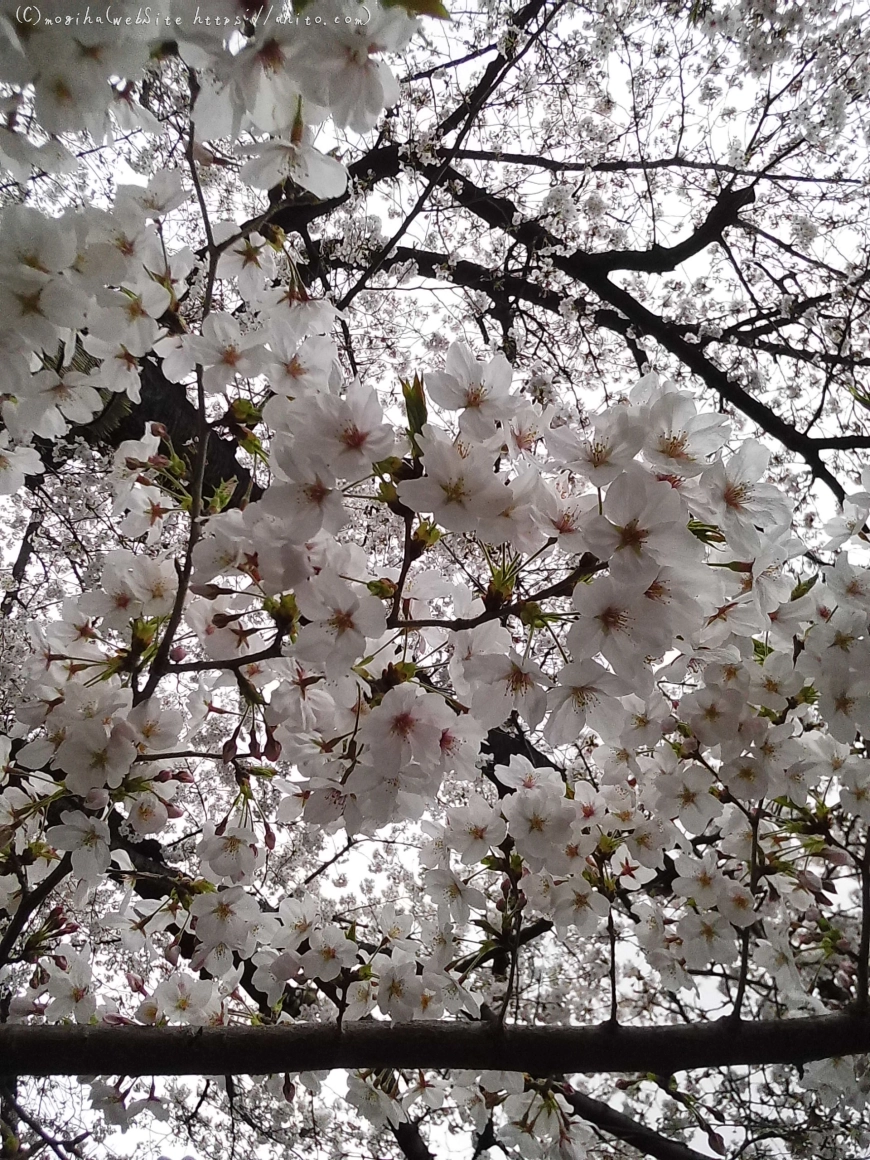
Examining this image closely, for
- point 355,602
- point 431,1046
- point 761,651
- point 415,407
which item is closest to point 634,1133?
point 431,1046

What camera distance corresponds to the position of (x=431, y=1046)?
156 cm

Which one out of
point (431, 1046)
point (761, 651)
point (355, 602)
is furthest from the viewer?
point (431, 1046)

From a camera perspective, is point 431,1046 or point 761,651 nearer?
point 761,651

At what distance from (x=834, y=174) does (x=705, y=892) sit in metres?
4.14

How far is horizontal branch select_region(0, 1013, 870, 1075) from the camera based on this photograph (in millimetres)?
1516

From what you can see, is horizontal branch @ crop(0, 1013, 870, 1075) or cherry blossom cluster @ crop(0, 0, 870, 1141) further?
horizontal branch @ crop(0, 1013, 870, 1075)

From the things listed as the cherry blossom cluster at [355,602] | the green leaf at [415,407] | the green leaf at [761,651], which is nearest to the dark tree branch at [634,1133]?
the cherry blossom cluster at [355,602]

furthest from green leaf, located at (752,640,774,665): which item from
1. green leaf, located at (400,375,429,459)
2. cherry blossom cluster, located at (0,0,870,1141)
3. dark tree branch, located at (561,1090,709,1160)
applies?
dark tree branch, located at (561,1090,709,1160)

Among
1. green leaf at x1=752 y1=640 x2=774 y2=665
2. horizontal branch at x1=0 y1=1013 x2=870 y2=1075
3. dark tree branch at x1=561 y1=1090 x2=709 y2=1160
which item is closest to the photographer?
green leaf at x1=752 y1=640 x2=774 y2=665

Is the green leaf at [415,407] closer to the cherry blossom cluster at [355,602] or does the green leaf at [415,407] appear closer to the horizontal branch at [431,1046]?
the cherry blossom cluster at [355,602]

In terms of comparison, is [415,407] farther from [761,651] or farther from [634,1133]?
[634,1133]

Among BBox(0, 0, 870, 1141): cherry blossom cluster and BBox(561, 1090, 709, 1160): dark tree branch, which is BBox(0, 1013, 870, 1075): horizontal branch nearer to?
BBox(0, 0, 870, 1141): cherry blossom cluster

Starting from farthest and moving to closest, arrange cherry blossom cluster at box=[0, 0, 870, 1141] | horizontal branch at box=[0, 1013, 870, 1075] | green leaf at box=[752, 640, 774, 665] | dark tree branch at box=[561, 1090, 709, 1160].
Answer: dark tree branch at box=[561, 1090, 709, 1160] < horizontal branch at box=[0, 1013, 870, 1075] < green leaf at box=[752, 640, 774, 665] < cherry blossom cluster at box=[0, 0, 870, 1141]

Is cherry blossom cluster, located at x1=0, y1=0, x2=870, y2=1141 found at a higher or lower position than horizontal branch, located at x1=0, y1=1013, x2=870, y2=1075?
higher
